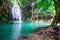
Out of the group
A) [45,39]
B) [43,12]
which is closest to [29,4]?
[43,12]

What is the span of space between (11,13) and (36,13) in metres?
8.07

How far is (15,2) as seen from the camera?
48688 millimetres

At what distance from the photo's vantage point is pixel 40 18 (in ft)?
162

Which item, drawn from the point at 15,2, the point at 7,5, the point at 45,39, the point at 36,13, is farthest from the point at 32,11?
the point at 45,39

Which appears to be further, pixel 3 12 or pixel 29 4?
pixel 29 4

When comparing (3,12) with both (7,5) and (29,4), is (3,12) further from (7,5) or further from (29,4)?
(29,4)

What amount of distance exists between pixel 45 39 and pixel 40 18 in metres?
37.8

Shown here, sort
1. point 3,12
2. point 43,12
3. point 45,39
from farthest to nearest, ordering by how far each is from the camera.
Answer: point 43,12 < point 3,12 < point 45,39

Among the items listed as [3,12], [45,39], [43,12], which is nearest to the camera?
[45,39]

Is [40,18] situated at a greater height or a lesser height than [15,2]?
lesser

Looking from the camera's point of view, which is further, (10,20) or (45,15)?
(45,15)

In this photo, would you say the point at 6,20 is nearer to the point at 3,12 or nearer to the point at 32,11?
the point at 3,12

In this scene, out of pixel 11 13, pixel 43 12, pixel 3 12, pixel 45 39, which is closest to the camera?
pixel 45 39

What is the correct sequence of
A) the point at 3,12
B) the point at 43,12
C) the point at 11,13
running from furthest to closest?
the point at 43,12, the point at 11,13, the point at 3,12
